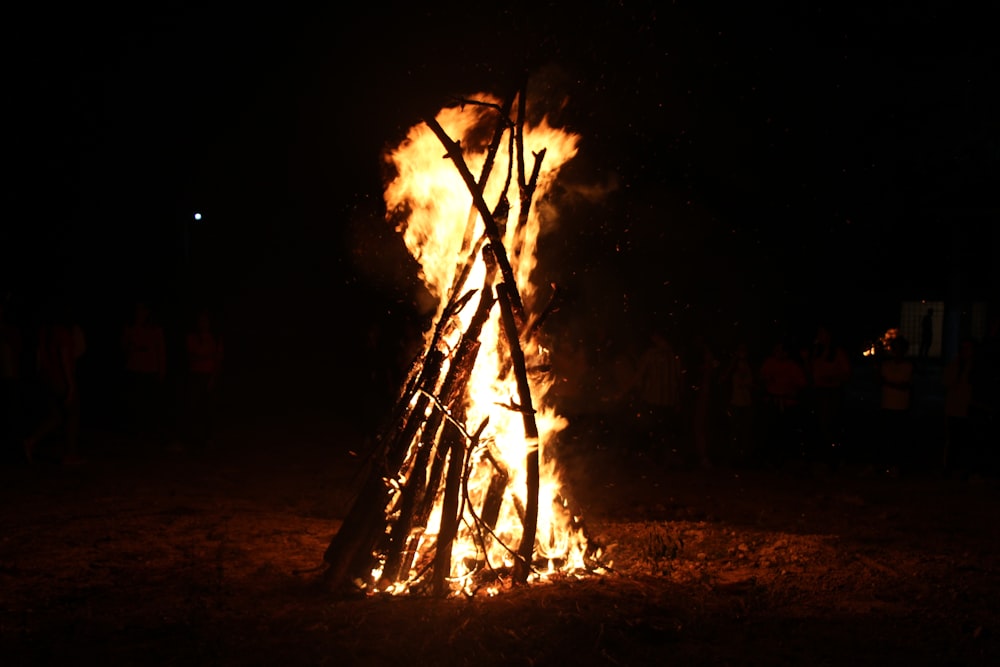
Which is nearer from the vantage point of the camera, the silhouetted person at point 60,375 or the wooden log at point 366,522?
the wooden log at point 366,522

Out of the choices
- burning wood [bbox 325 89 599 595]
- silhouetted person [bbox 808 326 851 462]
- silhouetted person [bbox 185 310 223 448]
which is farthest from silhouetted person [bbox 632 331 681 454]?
silhouetted person [bbox 185 310 223 448]

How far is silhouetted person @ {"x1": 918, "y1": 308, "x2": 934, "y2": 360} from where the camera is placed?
30.2 metres

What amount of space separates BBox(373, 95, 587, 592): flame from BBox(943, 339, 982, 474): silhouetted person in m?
5.77

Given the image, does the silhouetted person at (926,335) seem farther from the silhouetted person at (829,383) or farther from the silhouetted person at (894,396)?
the silhouetted person at (894,396)

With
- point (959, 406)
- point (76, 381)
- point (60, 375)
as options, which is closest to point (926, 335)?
point (959, 406)

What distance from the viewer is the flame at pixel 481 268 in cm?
564

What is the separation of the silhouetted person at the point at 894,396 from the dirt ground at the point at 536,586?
1352 mm

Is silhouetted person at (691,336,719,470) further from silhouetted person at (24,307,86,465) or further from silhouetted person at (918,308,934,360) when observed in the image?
silhouetted person at (918,308,934,360)

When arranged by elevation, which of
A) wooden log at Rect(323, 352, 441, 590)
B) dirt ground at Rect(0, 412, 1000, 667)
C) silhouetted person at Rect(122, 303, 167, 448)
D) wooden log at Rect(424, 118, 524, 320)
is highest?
wooden log at Rect(424, 118, 524, 320)

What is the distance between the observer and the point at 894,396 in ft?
34.0

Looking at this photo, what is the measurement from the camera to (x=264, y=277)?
2708 cm

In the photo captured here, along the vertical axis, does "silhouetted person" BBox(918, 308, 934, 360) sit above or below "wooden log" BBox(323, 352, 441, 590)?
above

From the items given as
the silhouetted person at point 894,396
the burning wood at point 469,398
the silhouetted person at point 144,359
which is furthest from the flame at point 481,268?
the silhouetted person at point 144,359

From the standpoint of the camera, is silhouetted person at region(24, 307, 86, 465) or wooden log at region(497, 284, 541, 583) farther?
silhouetted person at region(24, 307, 86, 465)
